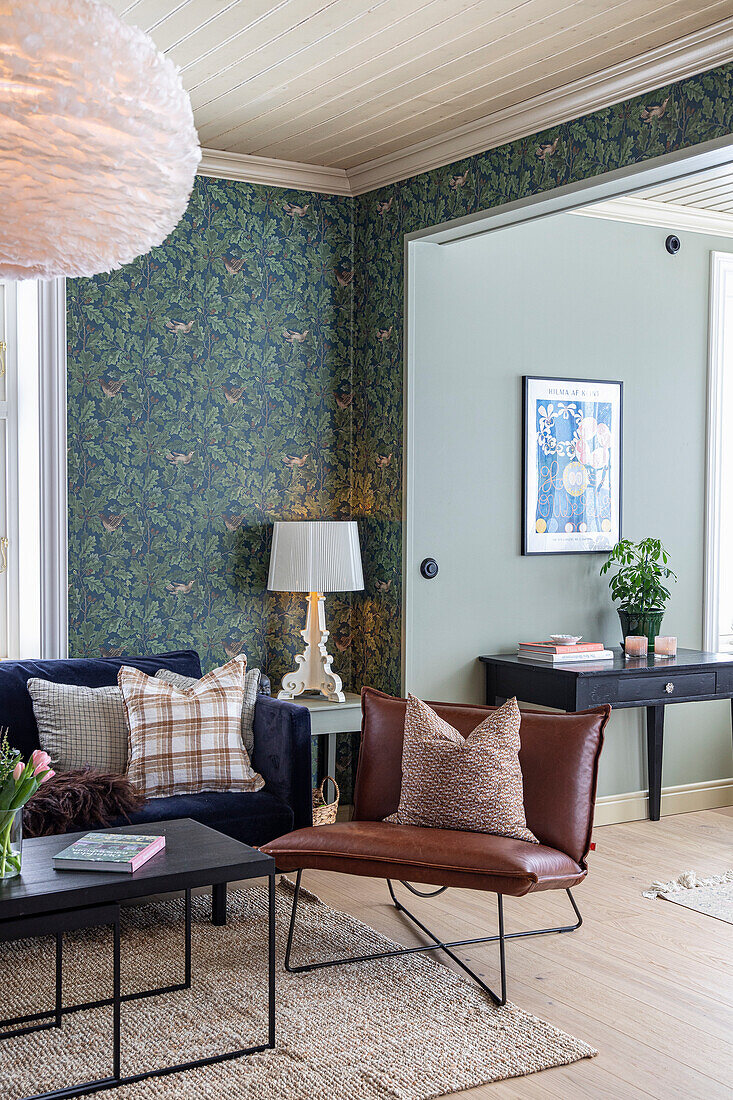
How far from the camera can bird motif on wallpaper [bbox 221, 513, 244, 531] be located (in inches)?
180

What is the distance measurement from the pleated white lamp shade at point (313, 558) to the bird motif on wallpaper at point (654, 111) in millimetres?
1841

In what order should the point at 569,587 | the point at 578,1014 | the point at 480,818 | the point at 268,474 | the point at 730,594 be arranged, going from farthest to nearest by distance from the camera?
the point at 730,594 → the point at 569,587 → the point at 268,474 → the point at 480,818 → the point at 578,1014

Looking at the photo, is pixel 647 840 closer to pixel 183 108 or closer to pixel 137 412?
pixel 137 412

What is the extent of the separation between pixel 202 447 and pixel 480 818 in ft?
6.60

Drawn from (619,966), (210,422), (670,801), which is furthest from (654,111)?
(670,801)

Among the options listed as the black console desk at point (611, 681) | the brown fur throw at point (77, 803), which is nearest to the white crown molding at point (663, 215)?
the black console desk at point (611, 681)

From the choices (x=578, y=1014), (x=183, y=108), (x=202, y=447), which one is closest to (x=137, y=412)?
(x=202, y=447)

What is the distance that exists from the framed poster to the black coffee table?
243cm

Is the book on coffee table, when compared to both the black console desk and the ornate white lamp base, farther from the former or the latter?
the black console desk

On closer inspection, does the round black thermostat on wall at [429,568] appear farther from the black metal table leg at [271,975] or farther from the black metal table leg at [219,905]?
the black metal table leg at [271,975]

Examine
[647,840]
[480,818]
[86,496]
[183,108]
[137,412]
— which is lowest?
[647,840]

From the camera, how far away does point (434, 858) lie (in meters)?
3.05

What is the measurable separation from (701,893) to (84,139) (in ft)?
11.0

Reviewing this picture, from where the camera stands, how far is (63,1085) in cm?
254
